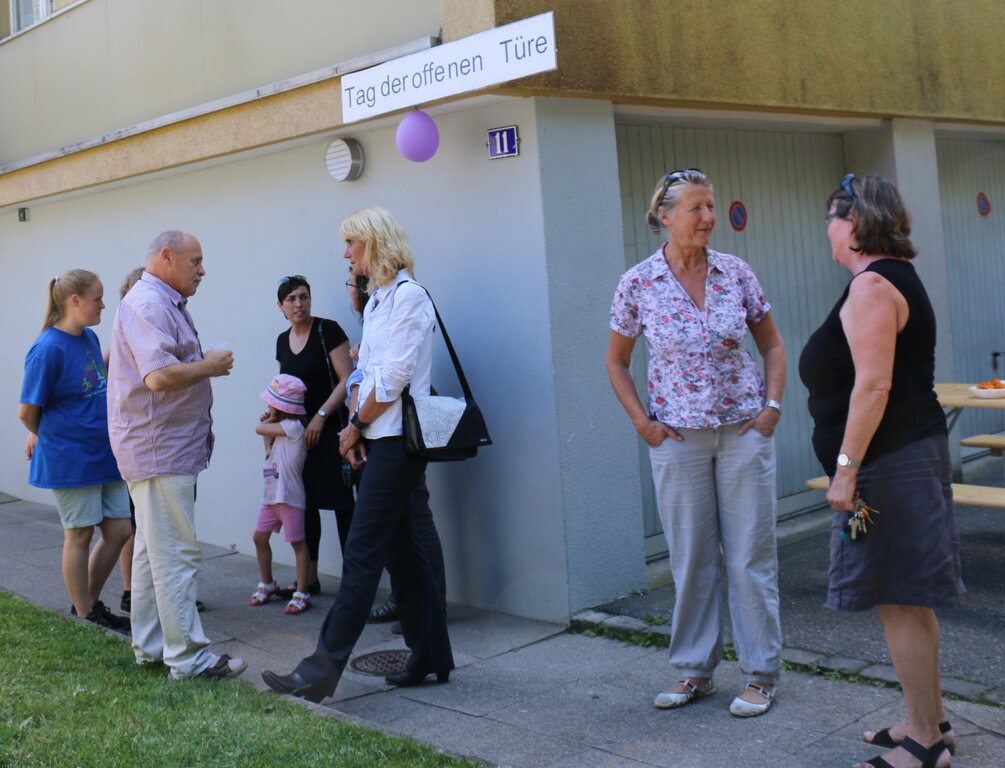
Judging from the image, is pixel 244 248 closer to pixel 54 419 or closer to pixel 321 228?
pixel 321 228

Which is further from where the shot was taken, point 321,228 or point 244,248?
point 244,248

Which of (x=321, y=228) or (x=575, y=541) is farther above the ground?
(x=321, y=228)

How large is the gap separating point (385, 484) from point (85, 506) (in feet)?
6.84

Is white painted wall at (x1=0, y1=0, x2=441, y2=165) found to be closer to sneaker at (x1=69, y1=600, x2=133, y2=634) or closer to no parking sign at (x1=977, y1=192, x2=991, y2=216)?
sneaker at (x1=69, y1=600, x2=133, y2=634)

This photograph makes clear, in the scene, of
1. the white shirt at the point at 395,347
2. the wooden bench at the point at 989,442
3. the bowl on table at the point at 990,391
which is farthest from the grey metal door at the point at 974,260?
the white shirt at the point at 395,347

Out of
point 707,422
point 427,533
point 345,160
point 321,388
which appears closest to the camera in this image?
point 707,422

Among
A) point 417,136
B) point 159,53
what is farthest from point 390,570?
point 159,53

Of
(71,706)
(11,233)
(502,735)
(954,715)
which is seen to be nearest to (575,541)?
(502,735)

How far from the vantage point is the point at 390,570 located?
5266mm

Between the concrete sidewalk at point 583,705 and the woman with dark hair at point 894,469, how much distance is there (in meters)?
0.47

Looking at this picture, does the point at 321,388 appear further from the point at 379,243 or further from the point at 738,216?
the point at 738,216

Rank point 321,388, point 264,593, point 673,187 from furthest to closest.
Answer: point 264,593 → point 321,388 → point 673,187

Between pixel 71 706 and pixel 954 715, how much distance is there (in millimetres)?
3508

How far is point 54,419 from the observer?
6.24 m
